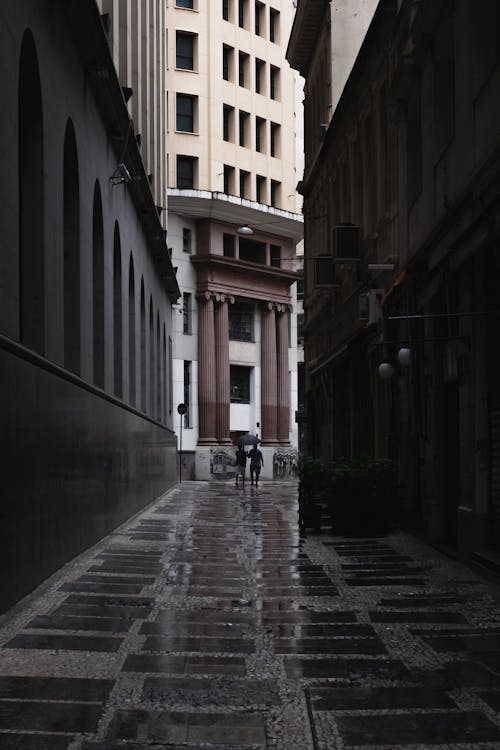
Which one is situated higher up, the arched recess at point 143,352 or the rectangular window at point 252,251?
the rectangular window at point 252,251

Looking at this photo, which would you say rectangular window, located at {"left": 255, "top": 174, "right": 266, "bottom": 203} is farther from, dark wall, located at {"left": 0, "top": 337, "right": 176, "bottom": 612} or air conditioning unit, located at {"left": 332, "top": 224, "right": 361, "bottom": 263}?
dark wall, located at {"left": 0, "top": 337, "right": 176, "bottom": 612}

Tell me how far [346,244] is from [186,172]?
106 feet

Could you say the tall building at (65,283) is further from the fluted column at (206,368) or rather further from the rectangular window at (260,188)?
the rectangular window at (260,188)

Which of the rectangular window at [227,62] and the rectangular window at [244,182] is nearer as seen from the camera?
the rectangular window at [227,62]

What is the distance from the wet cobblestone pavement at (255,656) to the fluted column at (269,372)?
145 feet

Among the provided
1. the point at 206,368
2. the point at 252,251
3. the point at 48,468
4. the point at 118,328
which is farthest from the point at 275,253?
the point at 48,468

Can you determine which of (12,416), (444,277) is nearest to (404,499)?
(444,277)

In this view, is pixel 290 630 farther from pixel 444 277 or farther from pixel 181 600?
pixel 444 277

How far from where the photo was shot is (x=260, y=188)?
5803 cm

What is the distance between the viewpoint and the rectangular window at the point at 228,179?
183 feet

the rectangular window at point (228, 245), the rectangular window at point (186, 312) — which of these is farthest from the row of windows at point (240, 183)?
the rectangular window at point (186, 312)

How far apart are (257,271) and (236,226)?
2.49m

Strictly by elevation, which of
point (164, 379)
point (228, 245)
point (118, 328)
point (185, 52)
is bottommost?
point (118, 328)

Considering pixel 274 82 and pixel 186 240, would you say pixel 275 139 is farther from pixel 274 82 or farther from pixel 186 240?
pixel 186 240
